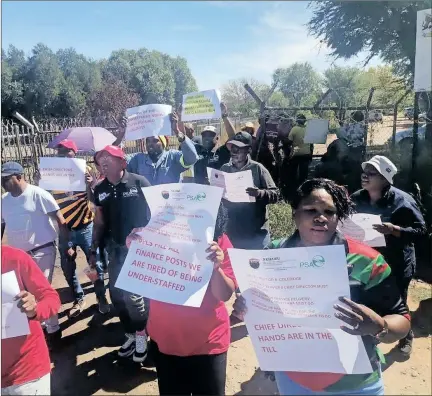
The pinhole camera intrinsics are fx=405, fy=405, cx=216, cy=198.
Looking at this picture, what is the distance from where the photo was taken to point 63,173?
397 centimetres

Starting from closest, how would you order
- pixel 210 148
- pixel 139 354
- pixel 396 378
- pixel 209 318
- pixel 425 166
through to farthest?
pixel 209 318 < pixel 396 378 < pixel 139 354 < pixel 425 166 < pixel 210 148

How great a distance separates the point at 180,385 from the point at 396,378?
1.39m

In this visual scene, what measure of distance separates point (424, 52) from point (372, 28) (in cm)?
192

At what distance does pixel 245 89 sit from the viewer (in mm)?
6516

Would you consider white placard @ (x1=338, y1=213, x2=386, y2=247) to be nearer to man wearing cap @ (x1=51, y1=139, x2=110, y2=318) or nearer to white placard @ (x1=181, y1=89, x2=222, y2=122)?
white placard @ (x1=181, y1=89, x2=222, y2=122)

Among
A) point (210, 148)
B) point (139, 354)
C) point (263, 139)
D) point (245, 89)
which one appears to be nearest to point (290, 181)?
point (263, 139)

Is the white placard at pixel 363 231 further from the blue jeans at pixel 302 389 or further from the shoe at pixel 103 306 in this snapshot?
the shoe at pixel 103 306

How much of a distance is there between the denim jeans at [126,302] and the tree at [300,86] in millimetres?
3064

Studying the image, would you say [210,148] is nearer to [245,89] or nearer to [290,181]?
[245,89]

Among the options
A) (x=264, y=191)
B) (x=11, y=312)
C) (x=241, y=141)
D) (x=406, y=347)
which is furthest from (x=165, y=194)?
(x=406, y=347)

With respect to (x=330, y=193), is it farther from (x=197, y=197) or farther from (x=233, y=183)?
(x=233, y=183)

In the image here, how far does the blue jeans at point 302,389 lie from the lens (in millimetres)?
1521

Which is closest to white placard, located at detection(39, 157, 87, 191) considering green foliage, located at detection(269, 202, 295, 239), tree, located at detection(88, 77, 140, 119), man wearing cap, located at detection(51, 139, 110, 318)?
man wearing cap, located at detection(51, 139, 110, 318)

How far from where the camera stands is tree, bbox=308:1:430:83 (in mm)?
2809
